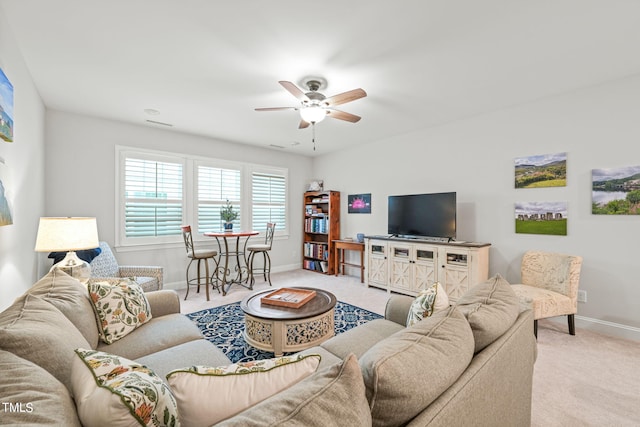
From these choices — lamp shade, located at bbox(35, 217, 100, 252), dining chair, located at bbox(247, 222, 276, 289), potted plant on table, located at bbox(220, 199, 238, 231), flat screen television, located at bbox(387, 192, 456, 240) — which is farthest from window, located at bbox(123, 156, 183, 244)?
flat screen television, located at bbox(387, 192, 456, 240)

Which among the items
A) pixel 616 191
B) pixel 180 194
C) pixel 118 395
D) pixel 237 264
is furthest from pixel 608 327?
pixel 180 194

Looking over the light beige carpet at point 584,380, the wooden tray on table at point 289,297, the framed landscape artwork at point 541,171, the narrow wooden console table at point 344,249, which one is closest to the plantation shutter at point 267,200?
the narrow wooden console table at point 344,249

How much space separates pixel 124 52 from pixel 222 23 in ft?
3.35

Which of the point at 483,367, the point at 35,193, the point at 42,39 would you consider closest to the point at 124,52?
the point at 42,39

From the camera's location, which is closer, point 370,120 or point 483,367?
point 483,367

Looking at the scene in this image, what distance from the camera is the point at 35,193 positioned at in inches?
121

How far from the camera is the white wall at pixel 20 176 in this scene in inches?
81.0

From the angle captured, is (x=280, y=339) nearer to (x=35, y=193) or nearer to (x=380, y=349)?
(x=380, y=349)

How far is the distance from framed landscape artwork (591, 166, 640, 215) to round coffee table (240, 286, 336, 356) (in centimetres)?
306

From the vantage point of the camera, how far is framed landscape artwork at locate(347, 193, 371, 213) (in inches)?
212

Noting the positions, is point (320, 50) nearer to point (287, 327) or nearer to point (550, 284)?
point (287, 327)

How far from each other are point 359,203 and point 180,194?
3.25 m

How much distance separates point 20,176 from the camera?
248 cm

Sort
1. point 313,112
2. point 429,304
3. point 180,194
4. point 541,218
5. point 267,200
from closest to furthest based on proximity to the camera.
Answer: point 429,304 < point 313,112 < point 541,218 < point 180,194 < point 267,200
